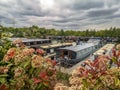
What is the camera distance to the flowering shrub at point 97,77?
93.4 inches

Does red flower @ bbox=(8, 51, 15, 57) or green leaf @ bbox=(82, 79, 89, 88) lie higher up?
red flower @ bbox=(8, 51, 15, 57)

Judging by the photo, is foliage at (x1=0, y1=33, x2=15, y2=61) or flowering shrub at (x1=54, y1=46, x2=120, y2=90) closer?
flowering shrub at (x1=54, y1=46, x2=120, y2=90)

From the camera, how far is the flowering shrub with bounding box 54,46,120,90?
93.4 inches

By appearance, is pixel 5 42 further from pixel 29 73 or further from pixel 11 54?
pixel 29 73

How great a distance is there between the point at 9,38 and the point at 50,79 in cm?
234

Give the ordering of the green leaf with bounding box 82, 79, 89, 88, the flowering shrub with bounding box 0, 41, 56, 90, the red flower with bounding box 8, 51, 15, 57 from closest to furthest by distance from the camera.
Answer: the green leaf with bounding box 82, 79, 89, 88 < the flowering shrub with bounding box 0, 41, 56, 90 < the red flower with bounding box 8, 51, 15, 57

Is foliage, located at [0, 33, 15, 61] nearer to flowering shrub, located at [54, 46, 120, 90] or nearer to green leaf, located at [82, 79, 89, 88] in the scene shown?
flowering shrub, located at [54, 46, 120, 90]

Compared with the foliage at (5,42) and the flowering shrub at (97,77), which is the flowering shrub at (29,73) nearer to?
the flowering shrub at (97,77)

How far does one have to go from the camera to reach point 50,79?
3348 mm

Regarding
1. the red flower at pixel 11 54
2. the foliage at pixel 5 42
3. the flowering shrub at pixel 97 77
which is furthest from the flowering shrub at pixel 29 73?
the foliage at pixel 5 42

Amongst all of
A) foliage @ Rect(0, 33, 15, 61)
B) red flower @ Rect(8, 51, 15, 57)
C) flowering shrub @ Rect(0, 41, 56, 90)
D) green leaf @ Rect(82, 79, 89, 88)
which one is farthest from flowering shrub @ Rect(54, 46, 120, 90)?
foliage @ Rect(0, 33, 15, 61)

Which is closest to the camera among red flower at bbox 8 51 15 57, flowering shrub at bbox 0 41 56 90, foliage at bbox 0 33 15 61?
flowering shrub at bbox 0 41 56 90

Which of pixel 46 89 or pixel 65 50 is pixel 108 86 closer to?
pixel 46 89

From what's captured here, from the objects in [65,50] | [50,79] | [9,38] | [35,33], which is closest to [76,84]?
[50,79]
